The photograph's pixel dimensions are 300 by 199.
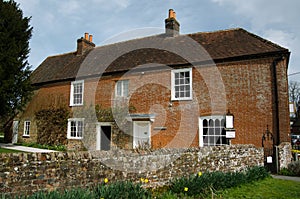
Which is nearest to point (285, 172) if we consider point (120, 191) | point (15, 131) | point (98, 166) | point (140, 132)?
point (140, 132)

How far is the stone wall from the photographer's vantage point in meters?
4.38

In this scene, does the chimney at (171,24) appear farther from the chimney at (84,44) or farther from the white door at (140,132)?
the chimney at (84,44)

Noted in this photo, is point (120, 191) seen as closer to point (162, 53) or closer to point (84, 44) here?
point (162, 53)

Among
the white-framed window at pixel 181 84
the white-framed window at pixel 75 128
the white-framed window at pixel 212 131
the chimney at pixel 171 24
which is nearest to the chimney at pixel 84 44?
the white-framed window at pixel 75 128

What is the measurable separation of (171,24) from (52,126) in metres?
12.5

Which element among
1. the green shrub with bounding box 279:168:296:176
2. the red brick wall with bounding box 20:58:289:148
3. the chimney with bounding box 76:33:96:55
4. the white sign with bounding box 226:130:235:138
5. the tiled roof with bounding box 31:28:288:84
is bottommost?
the green shrub with bounding box 279:168:296:176

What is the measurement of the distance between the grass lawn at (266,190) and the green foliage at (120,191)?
2.56 meters

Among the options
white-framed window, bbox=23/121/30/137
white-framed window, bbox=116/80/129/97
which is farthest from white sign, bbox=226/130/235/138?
white-framed window, bbox=23/121/30/137

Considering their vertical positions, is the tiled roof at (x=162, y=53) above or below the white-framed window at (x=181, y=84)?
above

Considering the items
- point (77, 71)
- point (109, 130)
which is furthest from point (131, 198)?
point (77, 71)

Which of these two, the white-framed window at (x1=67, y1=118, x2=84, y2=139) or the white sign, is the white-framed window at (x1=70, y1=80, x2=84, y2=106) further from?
the white sign

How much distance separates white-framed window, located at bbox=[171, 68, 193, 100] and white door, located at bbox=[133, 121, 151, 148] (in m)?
2.60

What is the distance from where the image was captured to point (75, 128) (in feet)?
63.3

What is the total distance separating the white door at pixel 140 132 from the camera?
1579 centimetres
